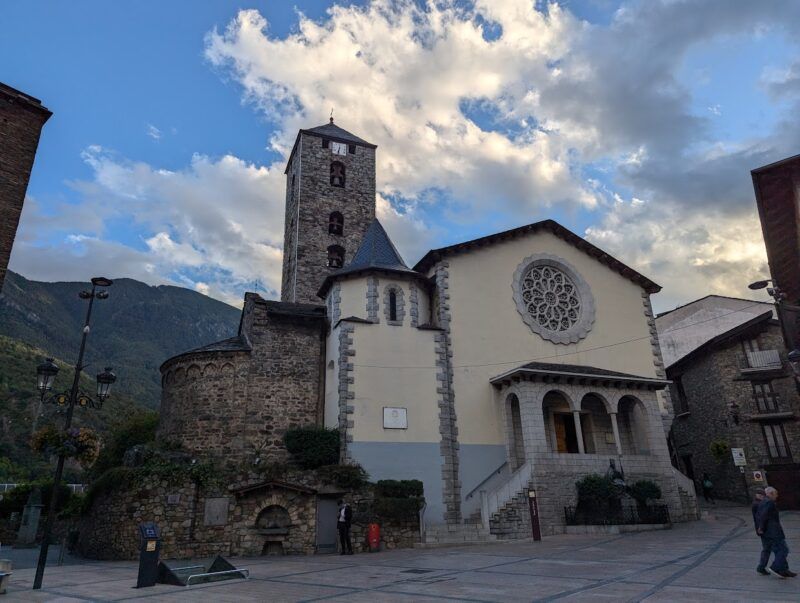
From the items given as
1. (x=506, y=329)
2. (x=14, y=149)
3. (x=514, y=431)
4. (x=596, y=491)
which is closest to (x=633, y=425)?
(x=596, y=491)

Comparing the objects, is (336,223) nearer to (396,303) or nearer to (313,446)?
(396,303)

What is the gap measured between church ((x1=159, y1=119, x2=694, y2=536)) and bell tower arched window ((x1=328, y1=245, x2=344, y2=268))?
7.92 m

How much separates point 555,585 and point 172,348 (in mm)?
145410

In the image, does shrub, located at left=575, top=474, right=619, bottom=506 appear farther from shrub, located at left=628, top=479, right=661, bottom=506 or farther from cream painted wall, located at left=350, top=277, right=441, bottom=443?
cream painted wall, located at left=350, top=277, right=441, bottom=443

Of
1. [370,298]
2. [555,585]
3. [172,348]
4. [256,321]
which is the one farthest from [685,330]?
[172,348]

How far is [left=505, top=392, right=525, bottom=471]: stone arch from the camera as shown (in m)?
21.9

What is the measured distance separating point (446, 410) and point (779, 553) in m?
13.7

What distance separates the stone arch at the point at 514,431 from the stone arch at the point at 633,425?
4388 mm

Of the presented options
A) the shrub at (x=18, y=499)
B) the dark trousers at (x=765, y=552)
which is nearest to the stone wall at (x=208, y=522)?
the dark trousers at (x=765, y=552)

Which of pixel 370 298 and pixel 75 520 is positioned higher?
pixel 370 298

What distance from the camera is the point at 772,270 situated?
19281mm

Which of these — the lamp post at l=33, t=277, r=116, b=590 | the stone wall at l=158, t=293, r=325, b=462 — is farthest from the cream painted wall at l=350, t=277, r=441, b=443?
the lamp post at l=33, t=277, r=116, b=590

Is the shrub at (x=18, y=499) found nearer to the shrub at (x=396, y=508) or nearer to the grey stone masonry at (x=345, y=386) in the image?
the grey stone masonry at (x=345, y=386)

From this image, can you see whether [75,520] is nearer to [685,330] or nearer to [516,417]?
[516,417]
